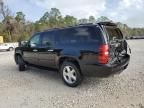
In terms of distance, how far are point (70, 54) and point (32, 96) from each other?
163cm

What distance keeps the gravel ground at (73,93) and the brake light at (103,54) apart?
897mm

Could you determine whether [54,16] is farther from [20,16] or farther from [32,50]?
[32,50]

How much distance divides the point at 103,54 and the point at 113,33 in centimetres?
124

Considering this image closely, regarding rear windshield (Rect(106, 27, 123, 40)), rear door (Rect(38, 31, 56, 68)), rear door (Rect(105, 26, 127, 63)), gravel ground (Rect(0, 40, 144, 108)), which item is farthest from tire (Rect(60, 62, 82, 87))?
rear windshield (Rect(106, 27, 123, 40))

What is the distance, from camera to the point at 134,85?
19.5 feet

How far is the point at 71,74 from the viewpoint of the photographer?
616 cm

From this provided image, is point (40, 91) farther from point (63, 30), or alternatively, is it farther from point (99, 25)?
point (99, 25)

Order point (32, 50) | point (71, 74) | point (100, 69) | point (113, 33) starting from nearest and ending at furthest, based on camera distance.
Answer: point (100, 69)
point (71, 74)
point (113, 33)
point (32, 50)

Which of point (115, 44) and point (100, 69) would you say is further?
point (115, 44)

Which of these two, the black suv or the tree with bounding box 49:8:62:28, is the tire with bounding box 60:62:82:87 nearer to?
the black suv

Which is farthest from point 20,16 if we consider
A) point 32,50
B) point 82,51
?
point 82,51

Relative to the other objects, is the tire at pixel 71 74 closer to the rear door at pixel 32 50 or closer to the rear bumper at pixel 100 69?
the rear bumper at pixel 100 69

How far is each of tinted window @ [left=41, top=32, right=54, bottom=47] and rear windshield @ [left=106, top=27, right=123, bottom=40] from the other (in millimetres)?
1995

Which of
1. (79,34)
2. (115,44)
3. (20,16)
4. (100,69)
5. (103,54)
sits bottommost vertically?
(100,69)
